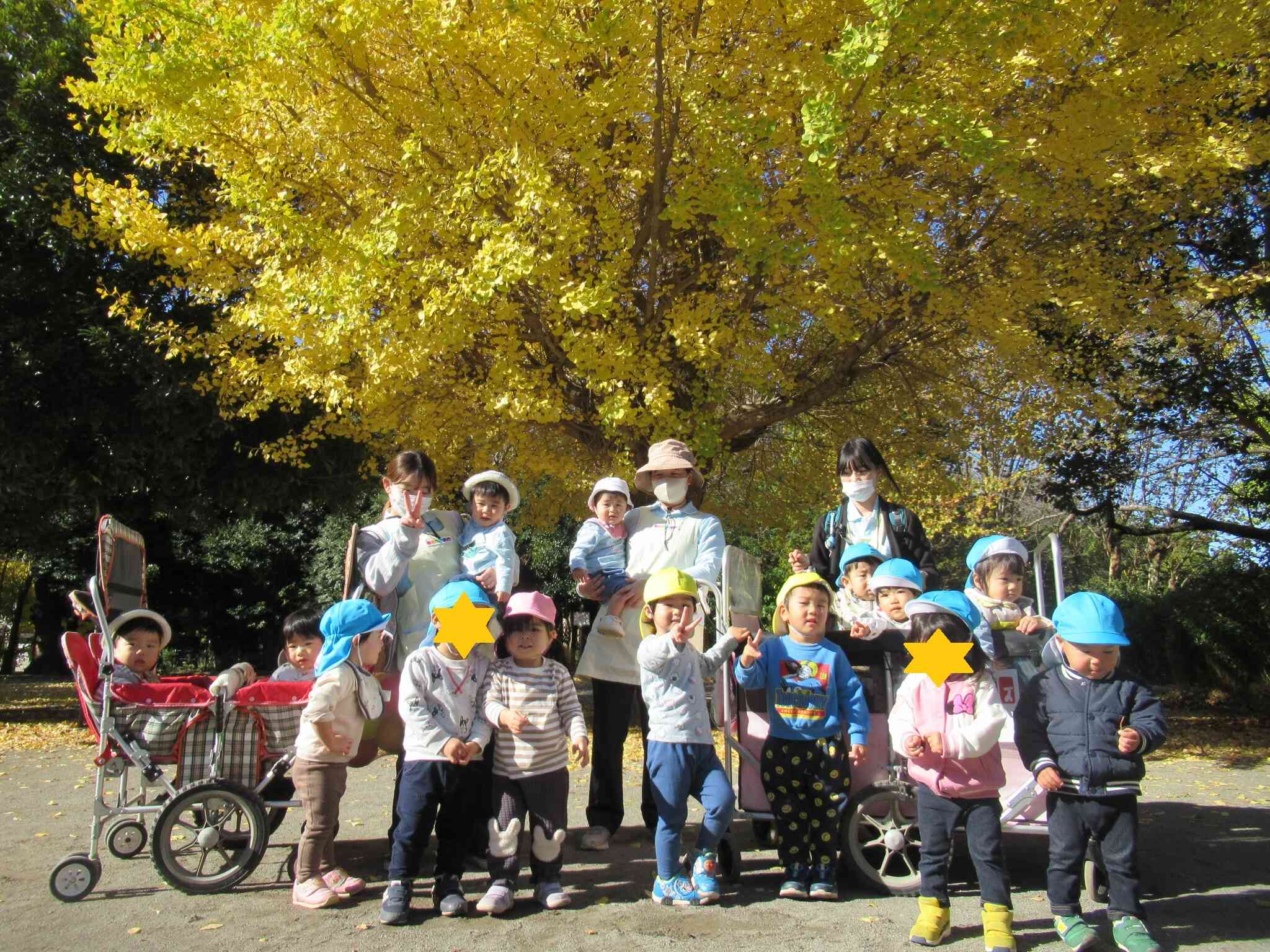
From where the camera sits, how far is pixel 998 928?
335 centimetres

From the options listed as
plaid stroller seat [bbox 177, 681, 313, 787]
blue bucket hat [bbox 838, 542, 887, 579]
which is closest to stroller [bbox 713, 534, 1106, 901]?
blue bucket hat [bbox 838, 542, 887, 579]

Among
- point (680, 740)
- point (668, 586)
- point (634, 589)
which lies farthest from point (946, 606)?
point (634, 589)

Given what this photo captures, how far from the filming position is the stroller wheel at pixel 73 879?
4.07m

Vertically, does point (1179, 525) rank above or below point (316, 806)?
above

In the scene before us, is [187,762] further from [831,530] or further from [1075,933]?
[1075,933]

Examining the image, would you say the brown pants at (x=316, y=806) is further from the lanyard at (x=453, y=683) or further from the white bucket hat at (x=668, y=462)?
the white bucket hat at (x=668, y=462)

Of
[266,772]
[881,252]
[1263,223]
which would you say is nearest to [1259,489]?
[1263,223]

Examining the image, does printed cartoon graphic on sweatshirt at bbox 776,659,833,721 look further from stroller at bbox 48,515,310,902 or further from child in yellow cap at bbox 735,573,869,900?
stroller at bbox 48,515,310,902

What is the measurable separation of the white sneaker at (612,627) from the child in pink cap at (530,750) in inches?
25.0

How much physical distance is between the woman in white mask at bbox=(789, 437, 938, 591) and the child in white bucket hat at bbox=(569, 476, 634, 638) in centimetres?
91

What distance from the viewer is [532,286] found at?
27.8 feet

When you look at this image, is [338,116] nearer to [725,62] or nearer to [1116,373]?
[725,62]

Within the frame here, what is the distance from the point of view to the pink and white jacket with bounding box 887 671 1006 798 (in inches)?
140

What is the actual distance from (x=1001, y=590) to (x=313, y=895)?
3.38m
